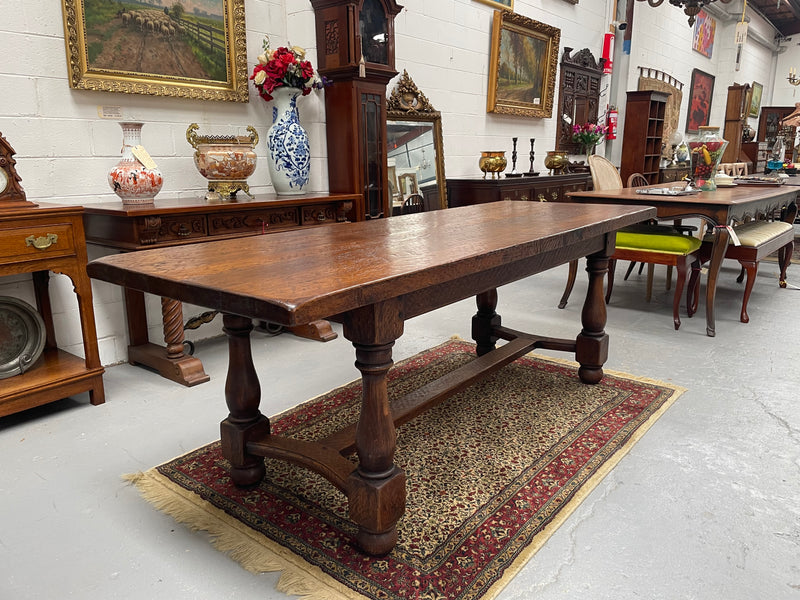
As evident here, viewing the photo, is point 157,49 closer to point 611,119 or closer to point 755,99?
point 611,119

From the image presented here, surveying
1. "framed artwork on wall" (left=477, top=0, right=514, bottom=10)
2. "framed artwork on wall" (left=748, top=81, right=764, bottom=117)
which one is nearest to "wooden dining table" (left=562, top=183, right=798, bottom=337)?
"framed artwork on wall" (left=477, top=0, right=514, bottom=10)

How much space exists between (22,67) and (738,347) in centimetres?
409

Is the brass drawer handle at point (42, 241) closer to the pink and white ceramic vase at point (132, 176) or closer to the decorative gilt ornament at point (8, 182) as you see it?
the decorative gilt ornament at point (8, 182)

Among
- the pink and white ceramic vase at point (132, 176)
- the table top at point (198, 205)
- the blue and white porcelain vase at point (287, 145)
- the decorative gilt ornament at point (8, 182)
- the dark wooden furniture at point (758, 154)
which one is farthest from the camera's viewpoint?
the dark wooden furniture at point (758, 154)

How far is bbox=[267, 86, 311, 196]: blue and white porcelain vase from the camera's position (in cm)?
357

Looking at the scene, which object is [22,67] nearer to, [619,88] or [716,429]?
[716,429]

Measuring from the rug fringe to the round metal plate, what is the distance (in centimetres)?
93

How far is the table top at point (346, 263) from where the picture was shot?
1255mm

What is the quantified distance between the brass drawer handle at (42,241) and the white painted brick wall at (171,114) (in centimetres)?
57

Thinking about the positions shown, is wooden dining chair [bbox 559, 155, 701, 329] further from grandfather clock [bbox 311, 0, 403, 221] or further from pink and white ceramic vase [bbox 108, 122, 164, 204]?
pink and white ceramic vase [bbox 108, 122, 164, 204]

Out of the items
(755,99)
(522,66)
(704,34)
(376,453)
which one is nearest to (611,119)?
(522,66)

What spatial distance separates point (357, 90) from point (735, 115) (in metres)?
12.0

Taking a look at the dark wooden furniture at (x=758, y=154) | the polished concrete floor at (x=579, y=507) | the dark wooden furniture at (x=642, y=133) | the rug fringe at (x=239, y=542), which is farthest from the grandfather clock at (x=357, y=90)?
the dark wooden furniture at (x=758, y=154)

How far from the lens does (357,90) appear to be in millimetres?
3850
